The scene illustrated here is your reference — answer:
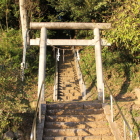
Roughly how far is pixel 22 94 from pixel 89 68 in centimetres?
829

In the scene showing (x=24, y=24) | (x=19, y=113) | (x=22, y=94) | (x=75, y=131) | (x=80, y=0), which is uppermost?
(x=80, y=0)

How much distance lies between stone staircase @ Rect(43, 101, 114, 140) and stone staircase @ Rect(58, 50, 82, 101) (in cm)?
326

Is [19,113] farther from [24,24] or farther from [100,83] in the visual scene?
[24,24]

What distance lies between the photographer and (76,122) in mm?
5617

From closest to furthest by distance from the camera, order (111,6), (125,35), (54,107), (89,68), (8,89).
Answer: (8,89) < (54,107) < (125,35) < (111,6) < (89,68)

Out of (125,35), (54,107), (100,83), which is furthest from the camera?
(100,83)

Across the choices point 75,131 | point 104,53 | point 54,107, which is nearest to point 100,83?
point 54,107

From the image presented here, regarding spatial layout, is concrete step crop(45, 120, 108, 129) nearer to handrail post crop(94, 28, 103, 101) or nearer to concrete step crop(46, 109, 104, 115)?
concrete step crop(46, 109, 104, 115)

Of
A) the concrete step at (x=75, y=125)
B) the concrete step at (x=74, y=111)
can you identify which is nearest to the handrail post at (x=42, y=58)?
the concrete step at (x=74, y=111)

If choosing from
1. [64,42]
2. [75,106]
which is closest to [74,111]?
[75,106]

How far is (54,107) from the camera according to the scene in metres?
6.31

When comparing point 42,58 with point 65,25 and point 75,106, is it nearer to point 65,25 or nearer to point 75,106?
point 65,25

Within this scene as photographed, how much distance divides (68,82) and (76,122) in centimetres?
572

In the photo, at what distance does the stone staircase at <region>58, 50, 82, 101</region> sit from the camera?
386 inches
